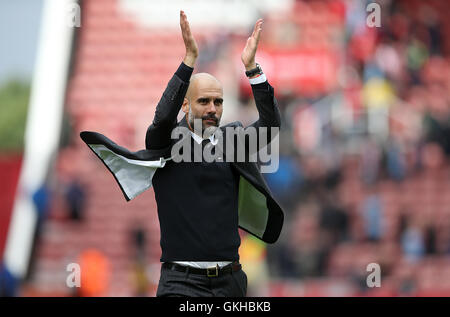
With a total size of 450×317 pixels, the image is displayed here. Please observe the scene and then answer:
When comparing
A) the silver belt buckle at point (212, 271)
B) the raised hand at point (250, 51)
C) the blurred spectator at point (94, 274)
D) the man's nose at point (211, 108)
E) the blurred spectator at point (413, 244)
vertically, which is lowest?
the blurred spectator at point (94, 274)

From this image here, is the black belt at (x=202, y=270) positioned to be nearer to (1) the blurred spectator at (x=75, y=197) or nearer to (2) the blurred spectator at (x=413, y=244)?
(2) the blurred spectator at (x=413, y=244)

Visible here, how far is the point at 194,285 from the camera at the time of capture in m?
4.48

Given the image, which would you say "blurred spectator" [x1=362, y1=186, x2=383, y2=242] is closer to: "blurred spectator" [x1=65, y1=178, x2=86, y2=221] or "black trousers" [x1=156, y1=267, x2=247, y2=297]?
"blurred spectator" [x1=65, y1=178, x2=86, y2=221]

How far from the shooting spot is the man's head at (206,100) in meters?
4.57

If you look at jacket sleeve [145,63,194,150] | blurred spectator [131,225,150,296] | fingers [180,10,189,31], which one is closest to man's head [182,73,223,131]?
jacket sleeve [145,63,194,150]

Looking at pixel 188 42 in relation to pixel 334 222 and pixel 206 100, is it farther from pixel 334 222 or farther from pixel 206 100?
pixel 334 222

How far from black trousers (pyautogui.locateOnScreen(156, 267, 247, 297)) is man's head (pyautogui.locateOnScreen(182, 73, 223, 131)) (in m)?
0.81

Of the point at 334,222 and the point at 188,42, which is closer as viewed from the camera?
the point at 188,42

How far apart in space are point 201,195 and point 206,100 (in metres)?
0.52

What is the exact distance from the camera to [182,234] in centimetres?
452

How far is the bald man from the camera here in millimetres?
4488

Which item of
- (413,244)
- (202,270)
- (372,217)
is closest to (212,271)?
(202,270)

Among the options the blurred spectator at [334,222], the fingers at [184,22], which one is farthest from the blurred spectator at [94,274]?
the fingers at [184,22]

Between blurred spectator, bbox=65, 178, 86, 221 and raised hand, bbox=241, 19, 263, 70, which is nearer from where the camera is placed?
raised hand, bbox=241, 19, 263, 70
